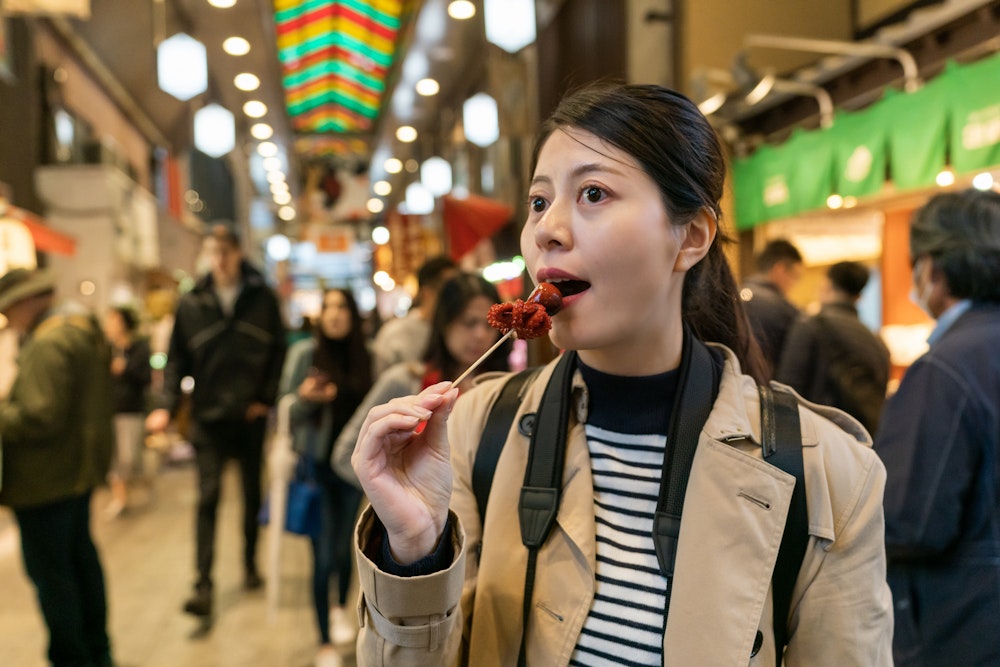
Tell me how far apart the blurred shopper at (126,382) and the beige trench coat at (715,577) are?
717 cm

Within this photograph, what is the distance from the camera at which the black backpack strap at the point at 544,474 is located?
123 centimetres

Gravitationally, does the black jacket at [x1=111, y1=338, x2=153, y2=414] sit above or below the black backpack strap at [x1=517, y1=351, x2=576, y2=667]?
below

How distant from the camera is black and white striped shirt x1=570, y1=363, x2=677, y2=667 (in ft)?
3.85

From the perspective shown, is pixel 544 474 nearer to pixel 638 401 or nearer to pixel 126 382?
pixel 638 401

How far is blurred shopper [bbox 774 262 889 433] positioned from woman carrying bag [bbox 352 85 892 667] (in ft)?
9.13

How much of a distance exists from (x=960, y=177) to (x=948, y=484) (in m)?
2.91

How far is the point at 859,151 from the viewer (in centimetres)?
A: 504

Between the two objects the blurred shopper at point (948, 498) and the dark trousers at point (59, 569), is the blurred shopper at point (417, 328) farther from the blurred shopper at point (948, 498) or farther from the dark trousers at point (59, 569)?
the blurred shopper at point (948, 498)

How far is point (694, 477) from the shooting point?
118 cm

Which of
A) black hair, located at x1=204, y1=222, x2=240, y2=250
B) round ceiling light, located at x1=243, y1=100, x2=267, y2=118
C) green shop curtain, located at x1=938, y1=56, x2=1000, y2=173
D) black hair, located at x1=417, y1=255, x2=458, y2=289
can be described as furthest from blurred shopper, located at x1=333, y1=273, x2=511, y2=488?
round ceiling light, located at x1=243, y1=100, x2=267, y2=118

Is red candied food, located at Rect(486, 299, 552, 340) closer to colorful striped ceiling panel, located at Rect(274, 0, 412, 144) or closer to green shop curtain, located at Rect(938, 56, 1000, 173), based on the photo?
green shop curtain, located at Rect(938, 56, 1000, 173)

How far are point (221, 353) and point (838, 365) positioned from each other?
363 centimetres

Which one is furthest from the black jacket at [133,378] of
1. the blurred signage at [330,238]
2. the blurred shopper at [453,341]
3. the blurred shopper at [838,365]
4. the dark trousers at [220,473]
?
the blurred signage at [330,238]

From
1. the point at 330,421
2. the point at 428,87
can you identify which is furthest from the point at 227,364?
the point at 428,87
